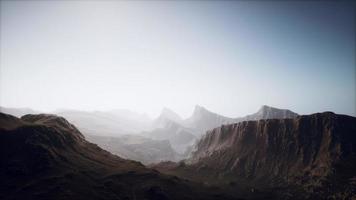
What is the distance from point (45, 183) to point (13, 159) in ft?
116

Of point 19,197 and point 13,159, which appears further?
point 13,159

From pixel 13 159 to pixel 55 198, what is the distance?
2169 inches

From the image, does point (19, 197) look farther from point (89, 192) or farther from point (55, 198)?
point (89, 192)

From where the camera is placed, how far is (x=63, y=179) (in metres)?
197

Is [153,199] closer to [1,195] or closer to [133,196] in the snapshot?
[133,196]

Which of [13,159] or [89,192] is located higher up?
[13,159]

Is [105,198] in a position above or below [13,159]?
below

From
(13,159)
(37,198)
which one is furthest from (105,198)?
(13,159)

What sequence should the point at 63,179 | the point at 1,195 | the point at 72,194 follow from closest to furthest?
the point at 1,195
the point at 72,194
the point at 63,179

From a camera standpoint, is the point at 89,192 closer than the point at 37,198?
Result: No

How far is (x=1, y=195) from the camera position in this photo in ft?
554

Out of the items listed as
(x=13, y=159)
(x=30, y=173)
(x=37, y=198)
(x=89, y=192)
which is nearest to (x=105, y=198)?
(x=89, y=192)

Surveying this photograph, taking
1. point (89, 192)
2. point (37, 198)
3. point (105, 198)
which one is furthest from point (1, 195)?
point (105, 198)

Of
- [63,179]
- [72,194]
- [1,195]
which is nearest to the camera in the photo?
[1,195]
